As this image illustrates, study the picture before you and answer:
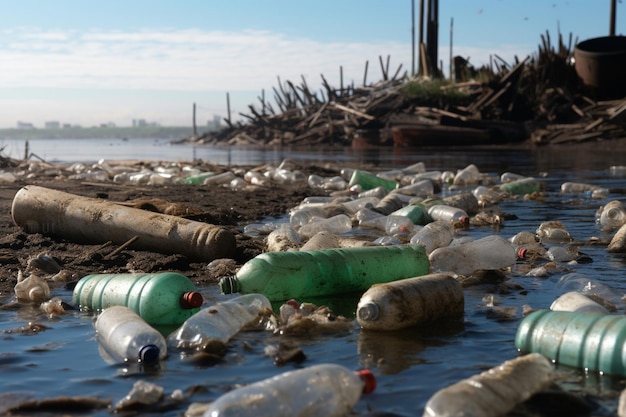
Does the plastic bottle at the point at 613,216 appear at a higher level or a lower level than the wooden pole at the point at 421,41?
lower

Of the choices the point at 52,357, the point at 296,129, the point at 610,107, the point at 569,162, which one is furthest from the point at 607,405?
the point at 296,129

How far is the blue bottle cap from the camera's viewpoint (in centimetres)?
319

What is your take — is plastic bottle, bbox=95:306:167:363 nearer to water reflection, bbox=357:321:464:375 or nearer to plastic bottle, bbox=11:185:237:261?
water reflection, bbox=357:321:464:375

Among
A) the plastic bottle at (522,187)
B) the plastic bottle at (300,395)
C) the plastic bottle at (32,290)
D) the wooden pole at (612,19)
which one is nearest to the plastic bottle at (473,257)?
the plastic bottle at (32,290)

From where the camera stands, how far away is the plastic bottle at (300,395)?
2.32m

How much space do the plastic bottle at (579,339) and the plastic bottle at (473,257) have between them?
1.75m

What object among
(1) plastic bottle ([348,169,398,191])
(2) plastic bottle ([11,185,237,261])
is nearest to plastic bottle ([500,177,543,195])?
(1) plastic bottle ([348,169,398,191])

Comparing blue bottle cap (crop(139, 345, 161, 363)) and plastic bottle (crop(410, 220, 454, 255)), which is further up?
plastic bottle (crop(410, 220, 454, 255))

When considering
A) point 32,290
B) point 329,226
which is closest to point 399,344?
point 32,290

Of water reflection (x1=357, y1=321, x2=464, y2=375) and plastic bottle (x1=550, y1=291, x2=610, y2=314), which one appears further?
→ plastic bottle (x1=550, y1=291, x2=610, y2=314)

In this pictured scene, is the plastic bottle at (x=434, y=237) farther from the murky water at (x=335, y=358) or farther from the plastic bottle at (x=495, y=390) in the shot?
the plastic bottle at (x=495, y=390)

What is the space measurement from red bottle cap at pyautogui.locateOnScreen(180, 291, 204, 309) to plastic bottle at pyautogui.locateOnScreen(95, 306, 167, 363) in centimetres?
25

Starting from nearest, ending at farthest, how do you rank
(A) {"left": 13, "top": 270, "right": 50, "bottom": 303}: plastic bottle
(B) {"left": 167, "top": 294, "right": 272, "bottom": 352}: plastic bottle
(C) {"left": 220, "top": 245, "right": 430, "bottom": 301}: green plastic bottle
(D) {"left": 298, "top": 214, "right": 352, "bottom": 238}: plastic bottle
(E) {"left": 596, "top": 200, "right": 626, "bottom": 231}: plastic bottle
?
(B) {"left": 167, "top": 294, "right": 272, "bottom": 352}: plastic bottle < (C) {"left": 220, "top": 245, "right": 430, "bottom": 301}: green plastic bottle < (A) {"left": 13, "top": 270, "right": 50, "bottom": 303}: plastic bottle < (D) {"left": 298, "top": 214, "right": 352, "bottom": 238}: plastic bottle < (E) {"left": 596, "top": 200, "right": 626, "bottom": 231}: plastic bottle

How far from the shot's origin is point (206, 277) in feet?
16.3
